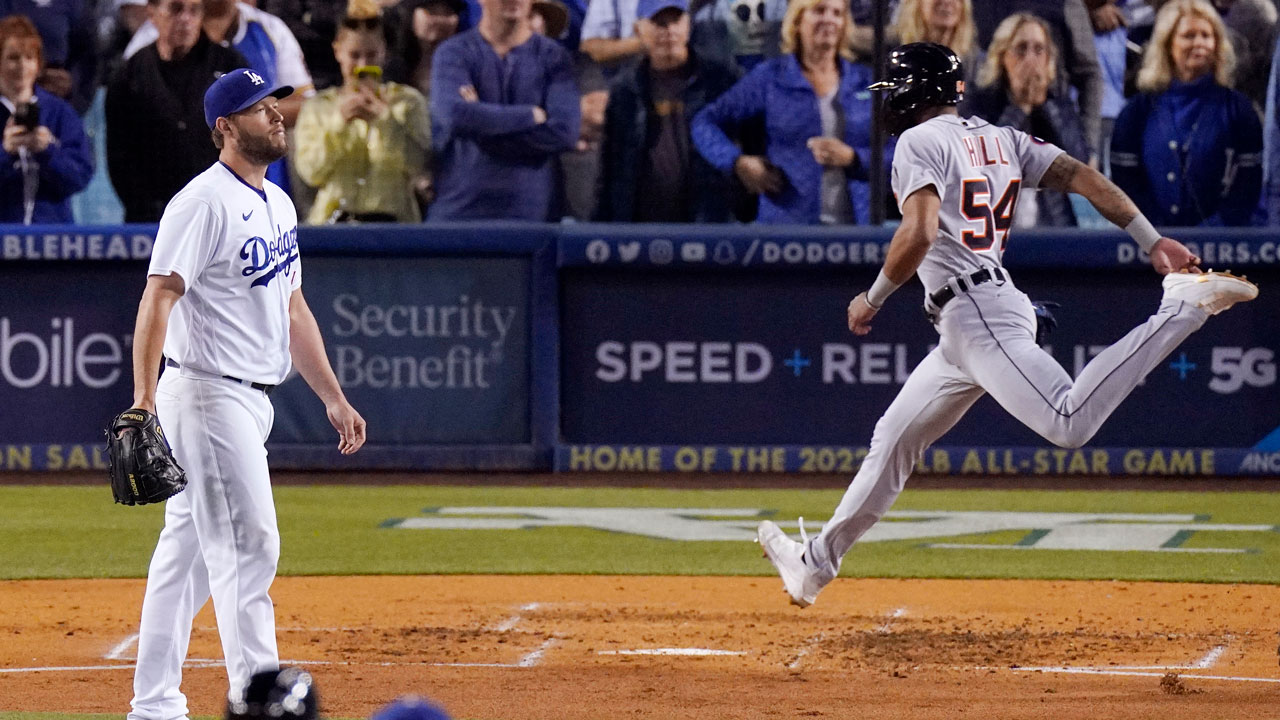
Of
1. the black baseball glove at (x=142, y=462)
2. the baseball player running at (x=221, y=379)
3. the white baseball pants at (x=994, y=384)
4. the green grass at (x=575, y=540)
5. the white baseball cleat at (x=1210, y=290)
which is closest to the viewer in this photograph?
the black baseball glove at (x=142, y=462)

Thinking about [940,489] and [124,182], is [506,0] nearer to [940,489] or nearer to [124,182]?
[124,182]

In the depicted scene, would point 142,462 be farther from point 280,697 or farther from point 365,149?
point 365,149

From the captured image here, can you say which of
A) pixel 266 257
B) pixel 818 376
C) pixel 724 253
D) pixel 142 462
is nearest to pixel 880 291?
pixel 266 257

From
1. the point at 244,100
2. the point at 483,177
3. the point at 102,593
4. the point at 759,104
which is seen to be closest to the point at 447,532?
the point at 102,593

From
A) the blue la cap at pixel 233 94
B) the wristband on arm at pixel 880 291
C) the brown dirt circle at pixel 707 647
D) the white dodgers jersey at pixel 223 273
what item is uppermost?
the blue la cap at pixel 233 94

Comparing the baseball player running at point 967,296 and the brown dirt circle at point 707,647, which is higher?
the baseball player running at point 967,296

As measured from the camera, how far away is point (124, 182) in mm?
12273

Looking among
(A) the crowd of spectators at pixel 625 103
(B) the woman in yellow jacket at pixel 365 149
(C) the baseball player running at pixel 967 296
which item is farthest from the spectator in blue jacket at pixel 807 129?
(C) the baseball player running at pixel 967 296

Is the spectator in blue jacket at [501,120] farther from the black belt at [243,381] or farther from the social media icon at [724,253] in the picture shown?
the black belt at [243,381]

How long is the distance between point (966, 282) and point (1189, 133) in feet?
22.5

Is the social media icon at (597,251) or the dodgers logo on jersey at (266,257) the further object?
the social media icon at (597,251)

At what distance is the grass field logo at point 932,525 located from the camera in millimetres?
9141

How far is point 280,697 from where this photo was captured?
129 inches

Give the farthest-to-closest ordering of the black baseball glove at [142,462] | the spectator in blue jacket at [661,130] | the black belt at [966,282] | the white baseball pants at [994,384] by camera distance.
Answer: the spectator in blue jacket at [661,130]
the black belt at [966,282]
the white baseball pants at [994,384]
the black baseball glove at [142,462]
